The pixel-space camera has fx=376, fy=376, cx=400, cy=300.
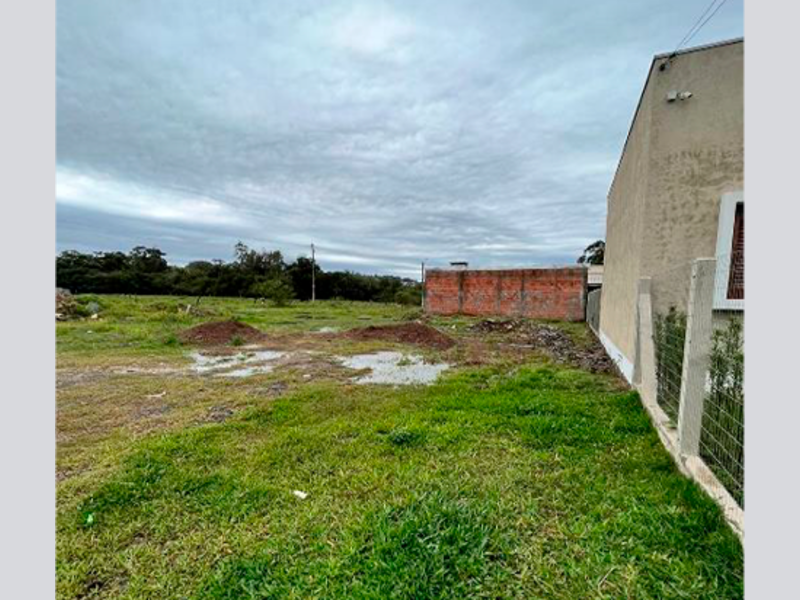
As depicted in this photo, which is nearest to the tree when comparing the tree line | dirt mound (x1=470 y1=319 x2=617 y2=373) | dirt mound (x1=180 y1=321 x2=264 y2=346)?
the tree line

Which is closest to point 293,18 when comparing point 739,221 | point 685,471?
point 739,221

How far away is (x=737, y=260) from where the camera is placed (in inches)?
168

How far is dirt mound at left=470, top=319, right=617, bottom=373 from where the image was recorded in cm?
691

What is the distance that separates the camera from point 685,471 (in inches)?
96.3

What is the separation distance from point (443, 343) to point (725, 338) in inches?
286

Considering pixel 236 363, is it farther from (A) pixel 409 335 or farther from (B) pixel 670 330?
(B) pixel 670 330

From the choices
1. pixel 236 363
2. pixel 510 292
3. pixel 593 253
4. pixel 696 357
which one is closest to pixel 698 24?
pixel 696 357

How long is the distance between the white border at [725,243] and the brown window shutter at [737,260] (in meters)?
0.03

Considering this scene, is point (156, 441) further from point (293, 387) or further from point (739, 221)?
point (739, 221)

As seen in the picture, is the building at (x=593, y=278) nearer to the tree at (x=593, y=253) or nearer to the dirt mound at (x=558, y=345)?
the dirt mound at (x=558, y=345)

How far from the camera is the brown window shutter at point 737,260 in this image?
4.20 metres

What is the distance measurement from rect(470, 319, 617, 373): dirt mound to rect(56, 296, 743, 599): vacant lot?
1.95 m

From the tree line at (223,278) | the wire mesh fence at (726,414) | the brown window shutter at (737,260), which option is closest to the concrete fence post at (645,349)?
the brown window shutter at (737,260)

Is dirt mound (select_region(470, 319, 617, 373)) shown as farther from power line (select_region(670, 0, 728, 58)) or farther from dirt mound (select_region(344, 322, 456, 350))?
power line (select_region(670, 0, 728, 58))
